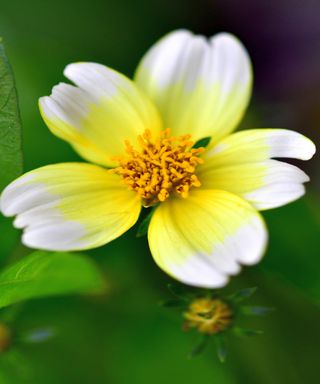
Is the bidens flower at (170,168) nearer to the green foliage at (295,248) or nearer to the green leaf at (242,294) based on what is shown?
the green leaf at (242,294)

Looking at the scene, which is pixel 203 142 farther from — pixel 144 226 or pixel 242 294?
pixel 242 294

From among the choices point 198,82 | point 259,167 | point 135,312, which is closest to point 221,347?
point 259,167

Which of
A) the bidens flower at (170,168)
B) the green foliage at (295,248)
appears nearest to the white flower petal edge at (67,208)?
the bidens flower at (170,168)

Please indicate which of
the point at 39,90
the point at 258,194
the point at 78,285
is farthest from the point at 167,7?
the point at 78,285

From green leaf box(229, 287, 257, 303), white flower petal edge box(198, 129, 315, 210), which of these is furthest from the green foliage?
white flower petal edge box(198, 129, 315, 210)

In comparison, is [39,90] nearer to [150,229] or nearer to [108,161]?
[108,161]

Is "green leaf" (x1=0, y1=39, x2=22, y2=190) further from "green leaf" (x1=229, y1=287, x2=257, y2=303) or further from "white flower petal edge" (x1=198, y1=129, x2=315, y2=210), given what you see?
"green leaf" (x1=229, y1=287, x2=257, y2=303)

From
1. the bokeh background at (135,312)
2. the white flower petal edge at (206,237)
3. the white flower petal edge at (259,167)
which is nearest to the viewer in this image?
the white flower petal edge at (206,237)
